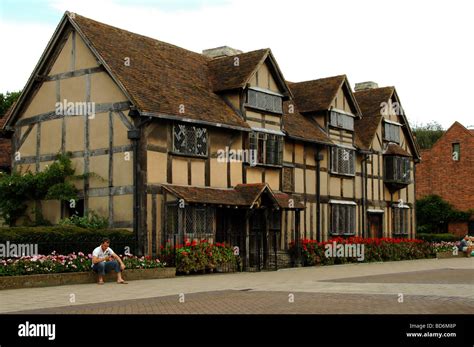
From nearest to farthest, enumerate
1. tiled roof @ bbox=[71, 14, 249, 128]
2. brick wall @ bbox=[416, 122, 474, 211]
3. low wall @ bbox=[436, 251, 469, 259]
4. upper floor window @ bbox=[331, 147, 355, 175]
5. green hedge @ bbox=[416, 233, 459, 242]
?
tiled roof @ bbox=[71, 14, 249, 128] → upper floor window @ bbox=[331, 147, 355, 175] → low wall @ bbox=[436, 251, 469, 259] → green hedge @ bbox=[416, 233, 459, 242] → brick wall @ bbox=[416, 122, 474, 211]

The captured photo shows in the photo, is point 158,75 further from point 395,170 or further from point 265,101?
point 395,170

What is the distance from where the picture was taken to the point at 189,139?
27.1m

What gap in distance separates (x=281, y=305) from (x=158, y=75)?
15651mm

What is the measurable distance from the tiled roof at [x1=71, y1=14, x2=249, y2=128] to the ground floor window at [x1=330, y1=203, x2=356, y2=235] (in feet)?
27.9

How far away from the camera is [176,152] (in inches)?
1041

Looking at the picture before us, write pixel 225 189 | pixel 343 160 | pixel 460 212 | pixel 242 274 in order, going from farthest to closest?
pixel 460 212 → pixel 343 160 → pixel 225 189 → pixel 242 274

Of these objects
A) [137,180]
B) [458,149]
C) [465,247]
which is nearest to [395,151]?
[465,247]

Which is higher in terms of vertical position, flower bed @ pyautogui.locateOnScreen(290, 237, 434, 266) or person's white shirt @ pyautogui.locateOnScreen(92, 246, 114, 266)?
person's white shirt @ pyautogui.locateOnScreen(92, 246, 114, 266)

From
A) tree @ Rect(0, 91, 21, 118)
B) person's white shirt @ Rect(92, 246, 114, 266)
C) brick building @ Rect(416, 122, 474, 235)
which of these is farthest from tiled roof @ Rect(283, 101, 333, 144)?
brick building @ Rect(416, 122, 474, 235)

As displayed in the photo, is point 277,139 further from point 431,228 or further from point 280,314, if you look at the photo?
point 431,228

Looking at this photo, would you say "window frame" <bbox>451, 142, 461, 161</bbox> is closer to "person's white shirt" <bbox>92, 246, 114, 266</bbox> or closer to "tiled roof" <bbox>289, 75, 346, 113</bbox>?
"tiled roof" <bbox>289, 75, 346, 113</bbox>

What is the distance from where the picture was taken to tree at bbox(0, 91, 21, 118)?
46.0m

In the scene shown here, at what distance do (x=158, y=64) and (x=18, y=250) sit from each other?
11.1 meters
